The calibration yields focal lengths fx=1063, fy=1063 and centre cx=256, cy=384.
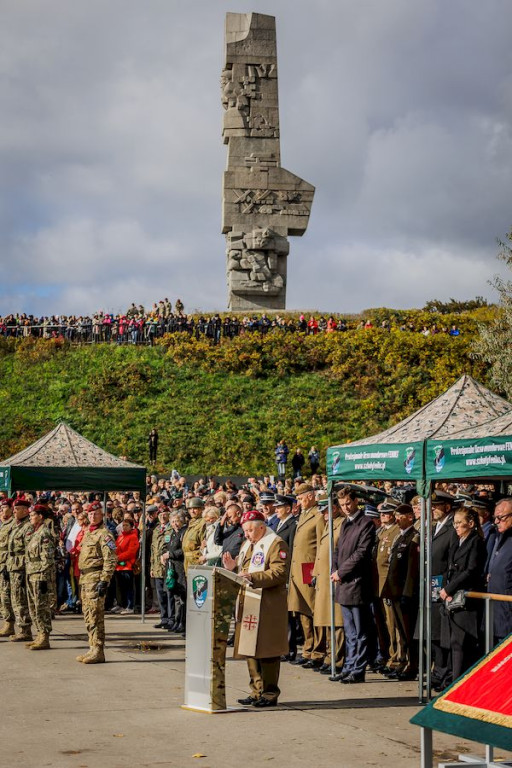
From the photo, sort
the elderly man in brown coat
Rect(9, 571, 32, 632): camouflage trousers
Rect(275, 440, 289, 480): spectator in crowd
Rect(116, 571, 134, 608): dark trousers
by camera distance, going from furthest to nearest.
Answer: Rect(275, 440, 289, 480): spectator in crowd, Rect(116, 571, 134, 608): dark trousers, Rect(9, 571, 32, 632): camouflage trousers, the elderly man in brown coat

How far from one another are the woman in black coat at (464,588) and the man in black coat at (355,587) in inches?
48.8

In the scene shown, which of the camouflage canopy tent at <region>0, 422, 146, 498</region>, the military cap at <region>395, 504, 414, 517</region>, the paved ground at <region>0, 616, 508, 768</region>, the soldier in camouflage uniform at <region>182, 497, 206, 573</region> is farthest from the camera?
the camouflage canopy tent at <region>0, 422, 146, 498</region>

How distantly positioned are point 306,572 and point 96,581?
103 inches

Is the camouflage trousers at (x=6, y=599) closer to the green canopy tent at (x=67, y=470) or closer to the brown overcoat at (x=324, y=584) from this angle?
the green canopy tent at (x=67, y=470)

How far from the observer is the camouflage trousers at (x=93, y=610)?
12.8 meters

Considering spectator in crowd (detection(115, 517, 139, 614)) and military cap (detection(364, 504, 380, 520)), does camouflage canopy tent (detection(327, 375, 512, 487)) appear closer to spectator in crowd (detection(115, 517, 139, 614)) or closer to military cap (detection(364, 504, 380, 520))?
→ military cap (detection(364, 504, 380, 520))

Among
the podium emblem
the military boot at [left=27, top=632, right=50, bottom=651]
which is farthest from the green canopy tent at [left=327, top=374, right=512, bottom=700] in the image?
the military boot at [left=27, top=632, right=50, bottom=651]

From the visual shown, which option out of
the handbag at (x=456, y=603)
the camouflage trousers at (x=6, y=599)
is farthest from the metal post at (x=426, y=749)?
the camouflage trousers at (x=6, y=599)

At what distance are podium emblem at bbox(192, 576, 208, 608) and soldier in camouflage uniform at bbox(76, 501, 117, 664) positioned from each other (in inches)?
112

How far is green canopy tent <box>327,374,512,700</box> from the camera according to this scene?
417 inches

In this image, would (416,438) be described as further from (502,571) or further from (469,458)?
(502,571)

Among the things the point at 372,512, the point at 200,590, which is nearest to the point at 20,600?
the point at 372,512

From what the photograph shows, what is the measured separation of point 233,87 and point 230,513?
33.9 meters

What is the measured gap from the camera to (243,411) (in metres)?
41.0
